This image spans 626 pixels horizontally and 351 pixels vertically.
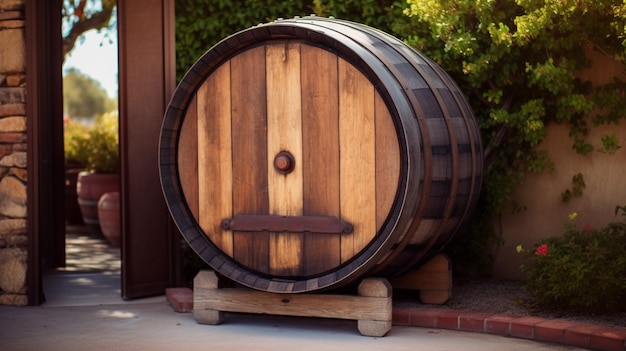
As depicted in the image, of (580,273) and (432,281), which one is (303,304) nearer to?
(432,281)

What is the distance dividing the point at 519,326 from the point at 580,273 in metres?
0.45

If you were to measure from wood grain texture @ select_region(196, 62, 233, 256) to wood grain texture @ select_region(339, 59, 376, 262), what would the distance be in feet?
2.08

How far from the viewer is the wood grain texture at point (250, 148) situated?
4.98 m

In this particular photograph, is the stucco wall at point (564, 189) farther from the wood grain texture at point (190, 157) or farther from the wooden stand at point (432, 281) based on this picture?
the wood grain texture at point (190, 157)

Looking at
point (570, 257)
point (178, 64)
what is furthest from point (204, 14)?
point (570, 257)

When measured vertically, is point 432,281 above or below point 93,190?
below

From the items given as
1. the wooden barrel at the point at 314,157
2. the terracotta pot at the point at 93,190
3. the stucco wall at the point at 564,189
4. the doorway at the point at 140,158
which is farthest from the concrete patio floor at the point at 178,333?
the terracotta pot at the point at 93,190

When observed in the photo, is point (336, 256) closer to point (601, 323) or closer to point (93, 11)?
point (601, 323)

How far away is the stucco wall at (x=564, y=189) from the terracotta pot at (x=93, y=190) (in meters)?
4.31

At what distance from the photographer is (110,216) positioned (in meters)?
8.68

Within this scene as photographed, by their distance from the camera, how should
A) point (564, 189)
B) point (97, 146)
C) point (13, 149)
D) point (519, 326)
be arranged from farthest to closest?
point (97, 146) → point (564, 189) → point (13, 149) → point (519, 326)

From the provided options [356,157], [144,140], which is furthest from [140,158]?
[356,157]

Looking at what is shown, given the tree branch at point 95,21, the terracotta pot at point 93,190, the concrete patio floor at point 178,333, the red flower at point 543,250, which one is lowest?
the concrete patio floor at point 178,333

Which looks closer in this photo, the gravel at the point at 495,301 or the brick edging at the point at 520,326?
the brick edging at the point at 520,326
